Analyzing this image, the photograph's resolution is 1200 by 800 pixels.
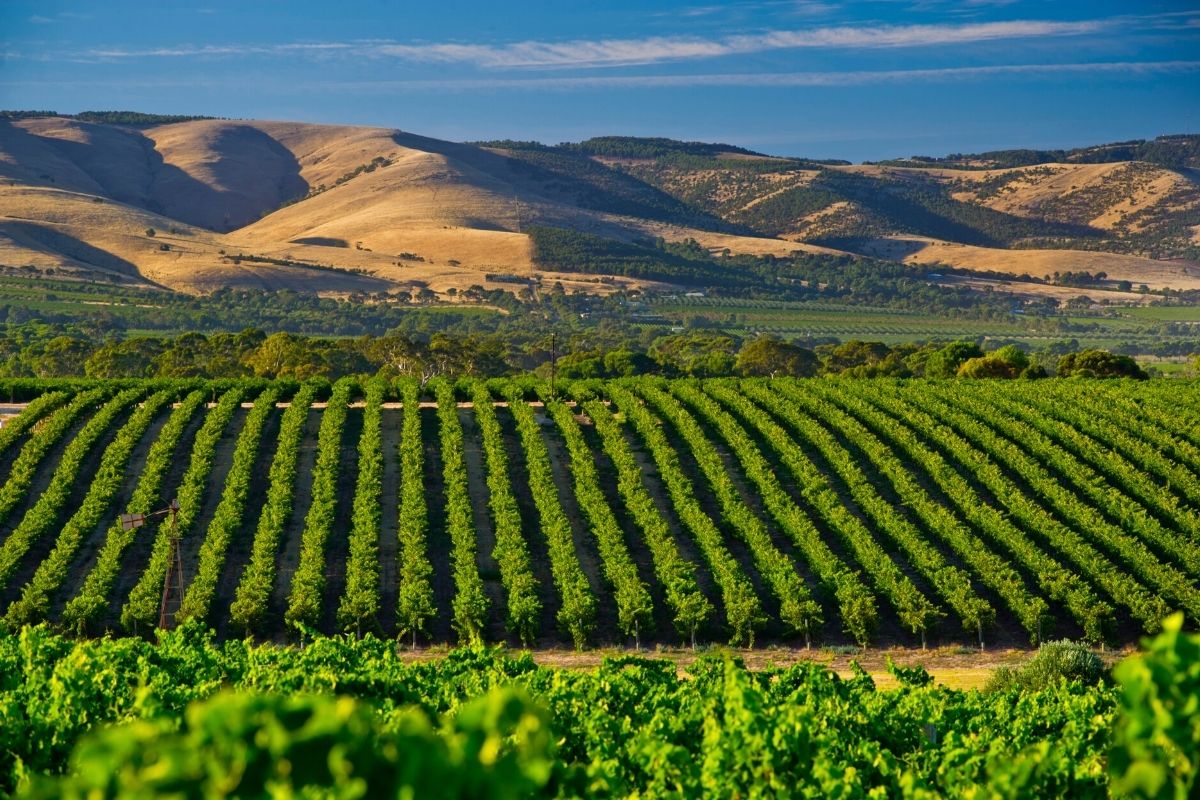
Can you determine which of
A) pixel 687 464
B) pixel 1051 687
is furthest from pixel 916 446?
pixel 1051 687

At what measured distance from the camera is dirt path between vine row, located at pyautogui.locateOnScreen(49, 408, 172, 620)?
3747 centimetres

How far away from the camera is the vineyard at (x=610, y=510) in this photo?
1388 inches

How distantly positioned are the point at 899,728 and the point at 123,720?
989cm

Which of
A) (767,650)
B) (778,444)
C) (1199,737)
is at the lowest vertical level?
(767,650)

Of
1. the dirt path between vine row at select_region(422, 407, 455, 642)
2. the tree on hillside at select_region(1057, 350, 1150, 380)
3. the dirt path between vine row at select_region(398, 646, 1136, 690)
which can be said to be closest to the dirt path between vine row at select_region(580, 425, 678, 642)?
the dirt path between vine row at select_region(398, 646, 1136, 690)

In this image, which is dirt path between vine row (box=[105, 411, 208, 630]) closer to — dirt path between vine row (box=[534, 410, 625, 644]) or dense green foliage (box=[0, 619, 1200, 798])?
dirt path between vine row (box=[534, 410, 625, 644])

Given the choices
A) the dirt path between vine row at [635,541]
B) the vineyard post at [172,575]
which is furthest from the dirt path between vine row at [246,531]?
the dirt path between vine row at [635,541]

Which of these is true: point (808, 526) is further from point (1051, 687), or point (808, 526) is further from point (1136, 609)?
point (1051, 687)

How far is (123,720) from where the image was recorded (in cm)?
1359

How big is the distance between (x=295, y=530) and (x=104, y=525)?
6360 millimetres

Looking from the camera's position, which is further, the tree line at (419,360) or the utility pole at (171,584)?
the tree line at (419,360)

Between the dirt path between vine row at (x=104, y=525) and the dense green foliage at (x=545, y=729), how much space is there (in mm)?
15529

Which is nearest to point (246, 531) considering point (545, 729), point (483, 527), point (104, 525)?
point (104, 525)

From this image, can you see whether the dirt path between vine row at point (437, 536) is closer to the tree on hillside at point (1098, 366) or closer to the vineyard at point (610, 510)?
the vineyard at point (610, 510)
